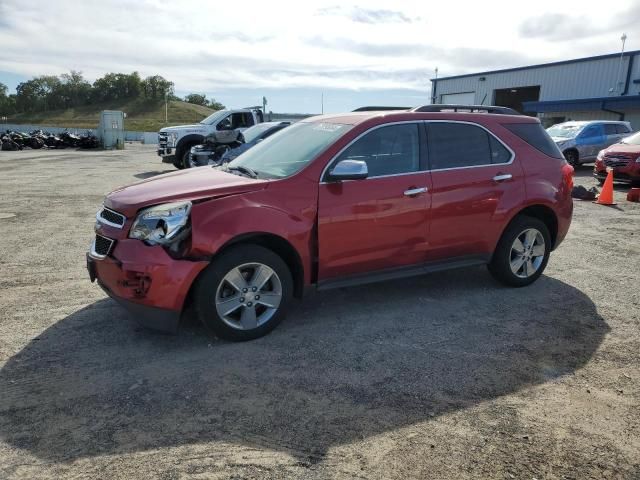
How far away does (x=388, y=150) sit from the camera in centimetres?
463

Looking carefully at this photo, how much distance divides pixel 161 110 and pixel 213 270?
103m

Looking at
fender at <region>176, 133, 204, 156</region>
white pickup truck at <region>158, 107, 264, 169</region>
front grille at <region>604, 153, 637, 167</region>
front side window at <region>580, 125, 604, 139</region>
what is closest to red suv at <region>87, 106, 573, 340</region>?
front grille at <region>604, 153, 637, 167</region>

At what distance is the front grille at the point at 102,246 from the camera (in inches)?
153

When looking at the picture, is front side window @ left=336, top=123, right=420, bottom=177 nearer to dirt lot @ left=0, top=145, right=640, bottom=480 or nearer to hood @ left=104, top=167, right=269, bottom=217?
hood @ left=104, top=167, right=269, bottom=217

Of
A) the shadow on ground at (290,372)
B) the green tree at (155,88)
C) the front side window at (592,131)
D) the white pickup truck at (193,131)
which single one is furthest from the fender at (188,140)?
the green tree at (155,88)

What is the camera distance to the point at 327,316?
184 inches

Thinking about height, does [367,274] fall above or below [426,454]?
above

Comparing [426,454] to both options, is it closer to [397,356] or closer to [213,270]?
[397,356]

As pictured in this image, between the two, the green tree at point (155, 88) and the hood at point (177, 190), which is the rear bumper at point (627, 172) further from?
the green tree at point (155, 88)

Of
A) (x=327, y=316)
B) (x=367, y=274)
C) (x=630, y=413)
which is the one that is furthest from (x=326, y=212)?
(x=630, y=413)

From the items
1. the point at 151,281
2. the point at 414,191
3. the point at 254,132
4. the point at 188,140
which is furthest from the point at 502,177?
the point at 188,140

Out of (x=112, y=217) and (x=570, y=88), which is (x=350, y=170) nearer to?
(x=112, y=217)

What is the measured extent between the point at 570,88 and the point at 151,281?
34.9 m

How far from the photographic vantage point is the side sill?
440cm
